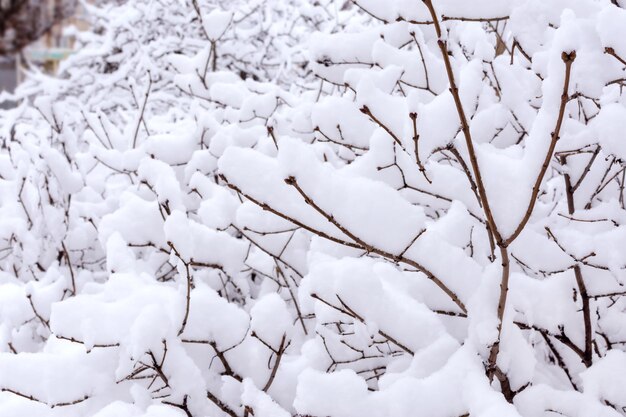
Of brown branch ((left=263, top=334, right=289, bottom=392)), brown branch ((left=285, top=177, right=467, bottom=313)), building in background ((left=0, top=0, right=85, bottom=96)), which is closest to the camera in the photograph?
brown branch ((left=285, top=177, right=467, bottom=313))

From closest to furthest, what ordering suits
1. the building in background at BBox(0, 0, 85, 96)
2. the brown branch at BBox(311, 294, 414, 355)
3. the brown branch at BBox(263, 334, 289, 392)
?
the brown branch at BBox(311, 294, 414, 355) → the brown branch at BBox(263, 334, 289, 392) → the building in background at BBox(0, 0, 85, 96)

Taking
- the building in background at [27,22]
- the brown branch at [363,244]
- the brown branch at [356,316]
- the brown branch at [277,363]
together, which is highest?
the brown branch at [363,244]

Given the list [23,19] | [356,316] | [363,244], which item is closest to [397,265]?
[356,316]

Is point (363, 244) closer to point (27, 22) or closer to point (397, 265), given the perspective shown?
point (397, 265)

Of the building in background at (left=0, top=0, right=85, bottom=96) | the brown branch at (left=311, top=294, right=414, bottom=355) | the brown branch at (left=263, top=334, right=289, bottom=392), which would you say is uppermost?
the brown branch at (left=311, top=294, right=414, bottom=355)

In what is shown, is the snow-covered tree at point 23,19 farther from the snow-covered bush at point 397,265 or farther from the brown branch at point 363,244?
the brown branch at point 363,244

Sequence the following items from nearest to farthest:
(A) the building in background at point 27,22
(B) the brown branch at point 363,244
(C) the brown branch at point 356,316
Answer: (B) the brown branch at point 363,244, (C) the brown branch at point 356,316, (A) the building in background at point 27,22

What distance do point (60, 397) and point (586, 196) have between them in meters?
1.22

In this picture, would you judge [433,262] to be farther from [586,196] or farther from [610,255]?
[586,196]

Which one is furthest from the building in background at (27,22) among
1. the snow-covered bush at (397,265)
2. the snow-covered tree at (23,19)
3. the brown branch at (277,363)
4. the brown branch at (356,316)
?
the brown branch at (356,316)

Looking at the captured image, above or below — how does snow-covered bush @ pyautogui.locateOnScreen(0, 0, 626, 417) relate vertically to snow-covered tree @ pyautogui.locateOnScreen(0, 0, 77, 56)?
above

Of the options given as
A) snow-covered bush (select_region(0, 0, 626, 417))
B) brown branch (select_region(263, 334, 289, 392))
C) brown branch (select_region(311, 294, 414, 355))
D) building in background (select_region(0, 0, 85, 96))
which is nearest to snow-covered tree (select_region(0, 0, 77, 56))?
building in background (select_region(0, 0, 85, 96))

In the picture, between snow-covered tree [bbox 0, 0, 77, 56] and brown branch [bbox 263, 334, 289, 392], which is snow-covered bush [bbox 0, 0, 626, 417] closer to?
brown branch [bbox 263, 334, 289, 392]

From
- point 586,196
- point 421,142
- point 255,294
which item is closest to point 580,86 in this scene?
point 421,142
